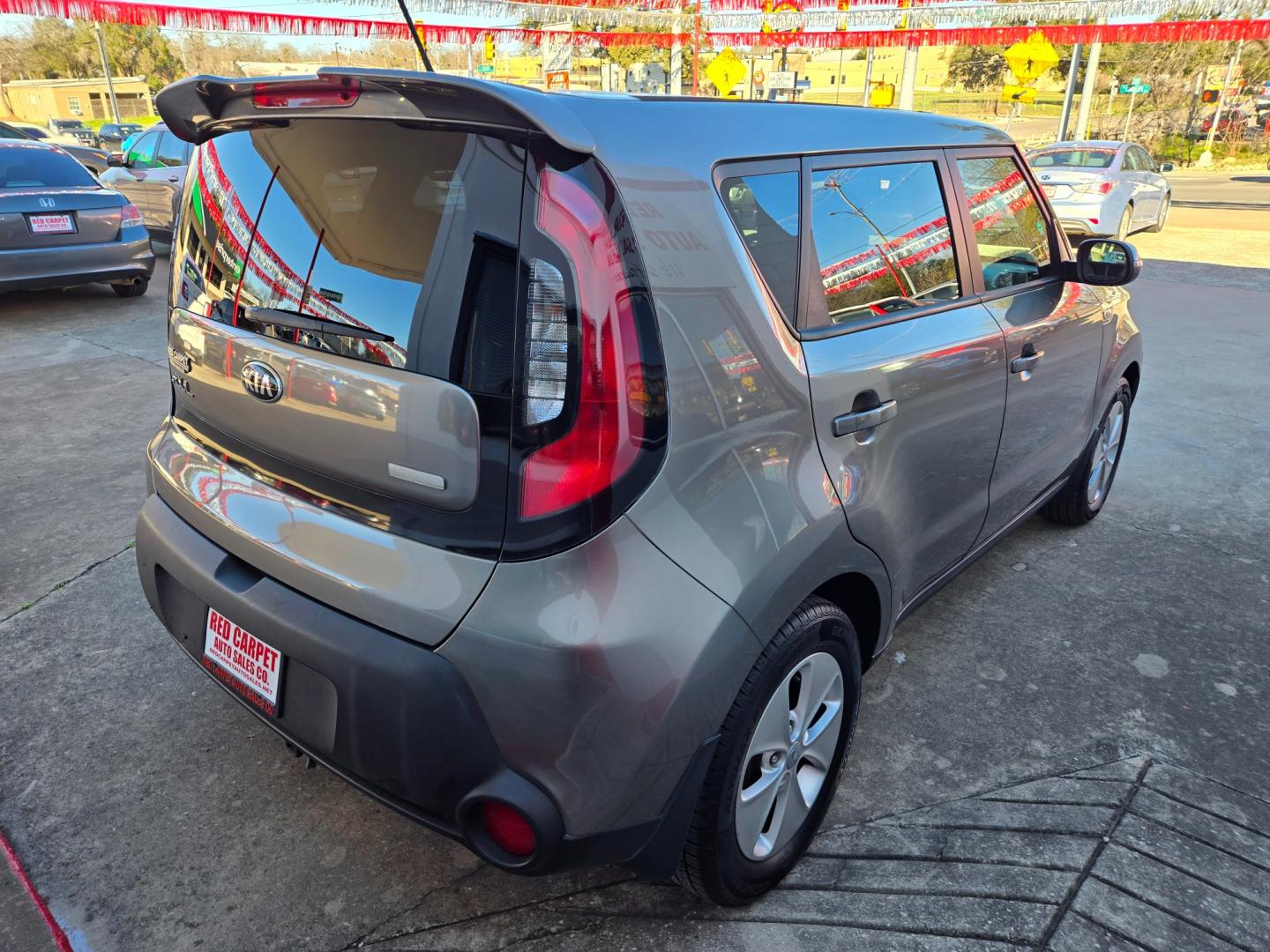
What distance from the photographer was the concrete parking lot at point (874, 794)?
6.37 ft

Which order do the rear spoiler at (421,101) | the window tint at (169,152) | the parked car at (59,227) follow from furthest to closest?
the window tint at (169,152) < the parked car at (59,227) < the rear spoiler at (421,101)

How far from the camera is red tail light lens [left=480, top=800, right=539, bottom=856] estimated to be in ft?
5.14

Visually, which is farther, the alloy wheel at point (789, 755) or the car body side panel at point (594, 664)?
the alloy wheel at point (789, 755)

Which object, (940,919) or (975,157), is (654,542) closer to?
(940,919)

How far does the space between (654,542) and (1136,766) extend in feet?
5.89

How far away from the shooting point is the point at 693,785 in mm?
1687

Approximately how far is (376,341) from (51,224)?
764 cm

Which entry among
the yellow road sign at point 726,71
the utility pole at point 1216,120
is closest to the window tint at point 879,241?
the yellow road sign at point 726,71

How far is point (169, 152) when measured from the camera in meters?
11.4

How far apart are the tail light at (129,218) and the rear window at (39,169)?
1.24 feet

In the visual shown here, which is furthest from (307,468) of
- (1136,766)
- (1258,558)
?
(1258,558)

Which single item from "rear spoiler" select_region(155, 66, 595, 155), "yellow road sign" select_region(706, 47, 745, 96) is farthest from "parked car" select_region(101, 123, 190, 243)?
"yellow road sign" select_region(706, 47, 745, 96)

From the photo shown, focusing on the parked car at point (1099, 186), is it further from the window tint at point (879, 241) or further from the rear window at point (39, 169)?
the rear window at point (39, 169)

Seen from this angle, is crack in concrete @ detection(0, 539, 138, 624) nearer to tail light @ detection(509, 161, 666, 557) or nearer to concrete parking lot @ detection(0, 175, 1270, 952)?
concrete parking lot @ detection(0, 175, 1270, 952)
